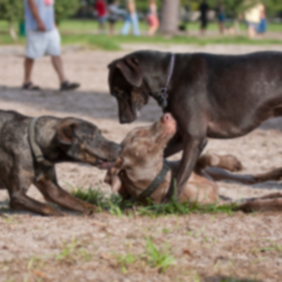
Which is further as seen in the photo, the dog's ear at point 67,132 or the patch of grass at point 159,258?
the dog's ear at point 67,132

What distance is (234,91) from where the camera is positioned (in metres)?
5.50

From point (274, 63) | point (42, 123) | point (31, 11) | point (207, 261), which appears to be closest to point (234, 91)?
point (274, 63)

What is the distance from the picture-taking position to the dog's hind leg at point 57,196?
5297 millimetres

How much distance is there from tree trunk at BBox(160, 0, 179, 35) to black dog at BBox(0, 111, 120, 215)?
29.3 meters

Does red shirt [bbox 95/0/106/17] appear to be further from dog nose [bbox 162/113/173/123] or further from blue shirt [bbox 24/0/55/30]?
dog nose [bbox 162/113/173/123]

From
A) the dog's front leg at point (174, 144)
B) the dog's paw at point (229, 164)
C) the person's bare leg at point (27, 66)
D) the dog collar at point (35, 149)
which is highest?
the dog collar at point (35, 149)

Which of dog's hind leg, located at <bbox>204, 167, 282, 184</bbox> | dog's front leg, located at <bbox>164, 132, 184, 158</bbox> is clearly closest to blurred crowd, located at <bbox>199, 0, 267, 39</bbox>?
dog's hind leg, located at <bbox>204, 167, 282, 184</bbox>

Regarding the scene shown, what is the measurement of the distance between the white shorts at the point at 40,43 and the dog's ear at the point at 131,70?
7.18 metres

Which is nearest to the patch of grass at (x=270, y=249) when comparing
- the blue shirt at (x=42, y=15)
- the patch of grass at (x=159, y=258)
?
the patch of grass at (x=159, y=258)

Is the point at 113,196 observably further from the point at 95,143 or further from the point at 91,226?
the point at 91,226

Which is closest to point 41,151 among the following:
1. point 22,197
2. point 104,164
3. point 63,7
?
point 22,197

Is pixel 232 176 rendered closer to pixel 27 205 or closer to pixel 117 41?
pixel 27 205

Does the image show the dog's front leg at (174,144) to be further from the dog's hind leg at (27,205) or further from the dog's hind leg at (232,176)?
the dog's hind leg at (27,205)

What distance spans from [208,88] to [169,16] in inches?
1146
